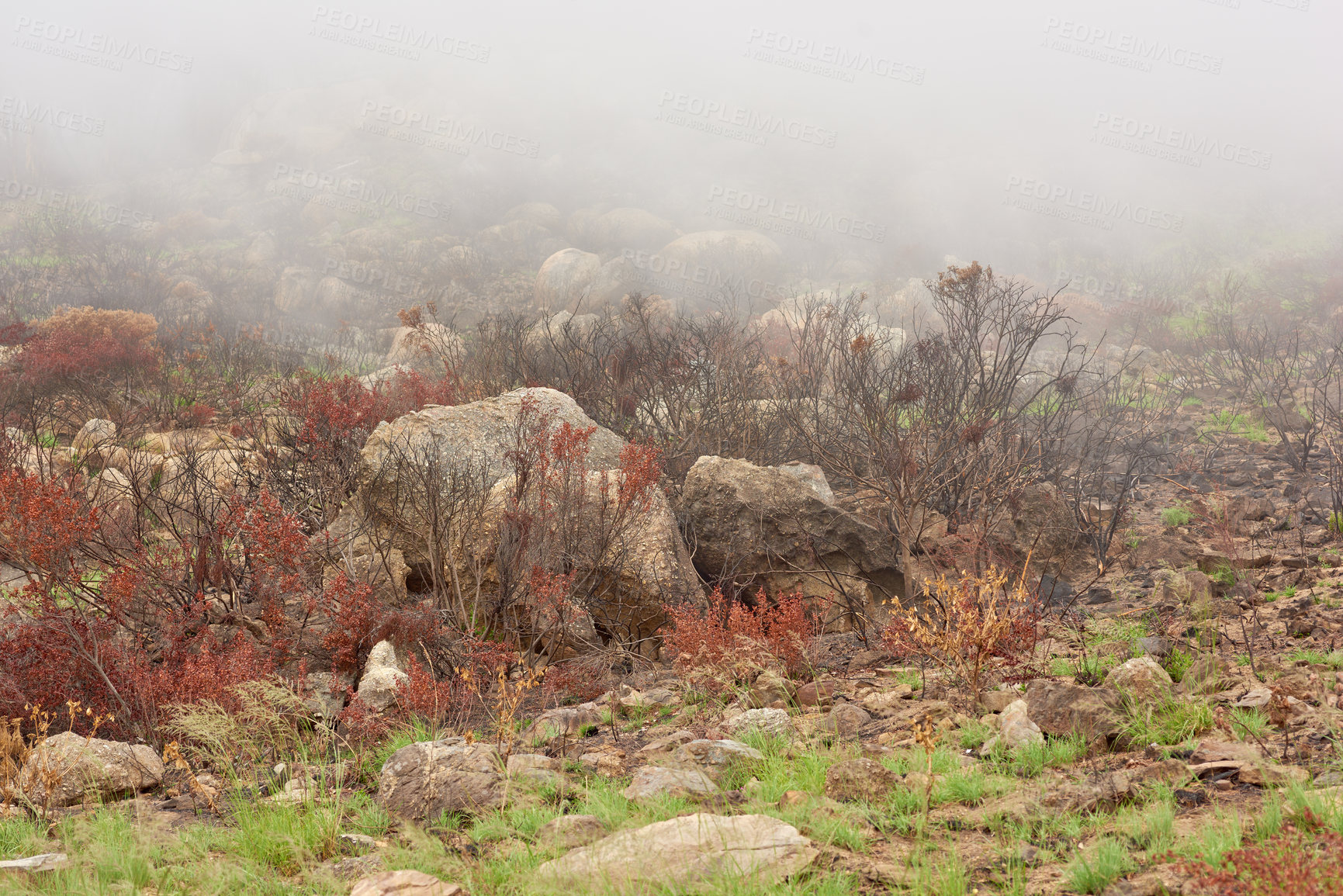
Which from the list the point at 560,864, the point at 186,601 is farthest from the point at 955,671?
the point at 186,601

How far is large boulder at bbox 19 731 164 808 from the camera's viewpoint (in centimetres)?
321

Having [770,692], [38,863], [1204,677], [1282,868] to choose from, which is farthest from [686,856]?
[1204,677]

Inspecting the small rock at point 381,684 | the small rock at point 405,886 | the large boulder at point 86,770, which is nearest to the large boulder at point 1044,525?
the small rock at point 381,684

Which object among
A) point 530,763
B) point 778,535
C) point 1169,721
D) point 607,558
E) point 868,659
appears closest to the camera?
point 1169,721

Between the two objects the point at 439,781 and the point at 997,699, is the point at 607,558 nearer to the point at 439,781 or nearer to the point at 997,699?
the point at 439,781

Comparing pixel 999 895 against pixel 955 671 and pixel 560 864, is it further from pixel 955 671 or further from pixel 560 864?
pixel 955 671

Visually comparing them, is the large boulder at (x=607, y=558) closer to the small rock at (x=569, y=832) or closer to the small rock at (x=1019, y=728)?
the small rock at (x=1019, y=728)

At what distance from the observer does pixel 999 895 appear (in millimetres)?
1937

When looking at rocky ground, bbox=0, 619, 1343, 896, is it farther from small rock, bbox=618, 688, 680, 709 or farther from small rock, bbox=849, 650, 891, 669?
small rock, bbox=849, 650, 891, 669

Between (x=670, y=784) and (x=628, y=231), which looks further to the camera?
(x=628, y=231)

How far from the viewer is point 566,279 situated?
25.0 m

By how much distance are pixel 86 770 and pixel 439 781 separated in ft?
5.63

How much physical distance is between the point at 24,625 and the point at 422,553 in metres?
2.45

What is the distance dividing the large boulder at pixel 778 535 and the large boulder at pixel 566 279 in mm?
18200
